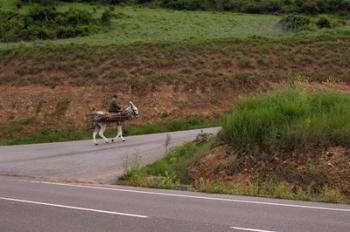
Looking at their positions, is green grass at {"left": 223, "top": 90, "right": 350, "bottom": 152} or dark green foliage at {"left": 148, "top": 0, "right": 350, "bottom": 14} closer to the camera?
green grass at {"left": 223, "top": 90, "right": 350, "bottom": 152}

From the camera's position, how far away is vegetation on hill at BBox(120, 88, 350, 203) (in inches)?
589

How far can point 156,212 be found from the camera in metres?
11.9

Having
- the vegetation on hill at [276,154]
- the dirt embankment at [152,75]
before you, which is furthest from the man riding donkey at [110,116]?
the vegetation on hill at [276,154]

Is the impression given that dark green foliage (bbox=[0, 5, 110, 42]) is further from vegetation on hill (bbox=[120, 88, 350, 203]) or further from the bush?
vegetation on hill (bbox=[120, 88, 350, 203])

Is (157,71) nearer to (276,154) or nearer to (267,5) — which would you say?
(276,154)

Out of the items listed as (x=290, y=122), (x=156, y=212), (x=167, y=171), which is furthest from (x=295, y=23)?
(x=156, y=212)

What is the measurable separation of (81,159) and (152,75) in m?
19.2

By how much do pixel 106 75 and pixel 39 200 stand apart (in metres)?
28.1

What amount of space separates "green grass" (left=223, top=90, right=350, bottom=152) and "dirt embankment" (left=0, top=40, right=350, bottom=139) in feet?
62.0

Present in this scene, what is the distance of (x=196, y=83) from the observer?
133ft

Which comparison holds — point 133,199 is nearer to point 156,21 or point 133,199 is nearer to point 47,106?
point 47,106

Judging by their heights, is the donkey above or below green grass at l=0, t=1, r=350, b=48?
below

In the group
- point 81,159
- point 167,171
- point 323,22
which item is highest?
point 323,22

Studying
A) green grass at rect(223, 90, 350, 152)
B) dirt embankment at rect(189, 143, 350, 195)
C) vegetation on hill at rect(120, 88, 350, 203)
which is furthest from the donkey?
dirt embankment at rect(189, 143, 350, 195)
